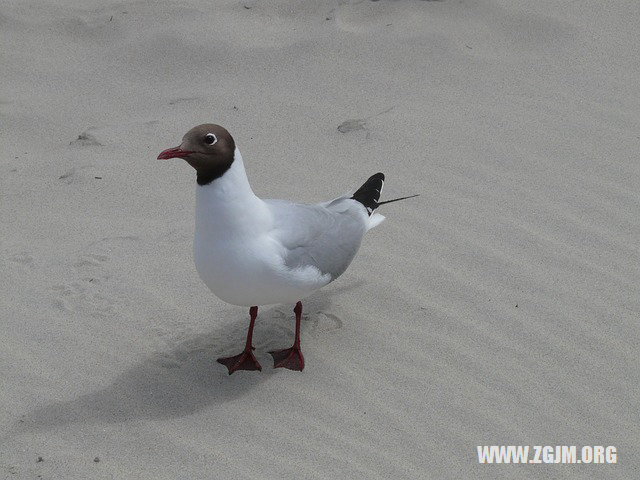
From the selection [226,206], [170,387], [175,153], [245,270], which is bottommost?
[170,387]

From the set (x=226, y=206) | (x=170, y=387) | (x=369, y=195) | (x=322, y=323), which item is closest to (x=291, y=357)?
(x=322, y=323)

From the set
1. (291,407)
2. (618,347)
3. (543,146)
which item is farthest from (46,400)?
(543,146)

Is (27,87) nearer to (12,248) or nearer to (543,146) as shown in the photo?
(12,248)

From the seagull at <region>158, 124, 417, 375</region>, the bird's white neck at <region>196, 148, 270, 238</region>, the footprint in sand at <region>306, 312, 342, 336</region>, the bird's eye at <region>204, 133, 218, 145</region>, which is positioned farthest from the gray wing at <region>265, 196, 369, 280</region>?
the bird's eye at <region>204, 133, 218, 145</region>

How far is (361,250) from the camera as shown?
17.2ft

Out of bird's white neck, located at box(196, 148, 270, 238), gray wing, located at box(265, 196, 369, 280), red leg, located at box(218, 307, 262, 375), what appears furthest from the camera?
red leg, located at box(218, 307, 262, 375)

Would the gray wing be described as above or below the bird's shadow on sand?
above

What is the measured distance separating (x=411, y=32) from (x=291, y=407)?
4.04 metres

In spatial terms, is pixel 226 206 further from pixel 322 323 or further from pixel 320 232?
pixel 322 323

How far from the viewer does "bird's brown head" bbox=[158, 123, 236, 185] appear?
151 inches

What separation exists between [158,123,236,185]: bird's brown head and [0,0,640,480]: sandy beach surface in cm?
102

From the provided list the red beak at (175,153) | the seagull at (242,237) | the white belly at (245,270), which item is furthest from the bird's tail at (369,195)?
the red beak at (175,153)

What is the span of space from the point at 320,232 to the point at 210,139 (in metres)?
0.79

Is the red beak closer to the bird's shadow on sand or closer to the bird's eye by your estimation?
the bird's eye
